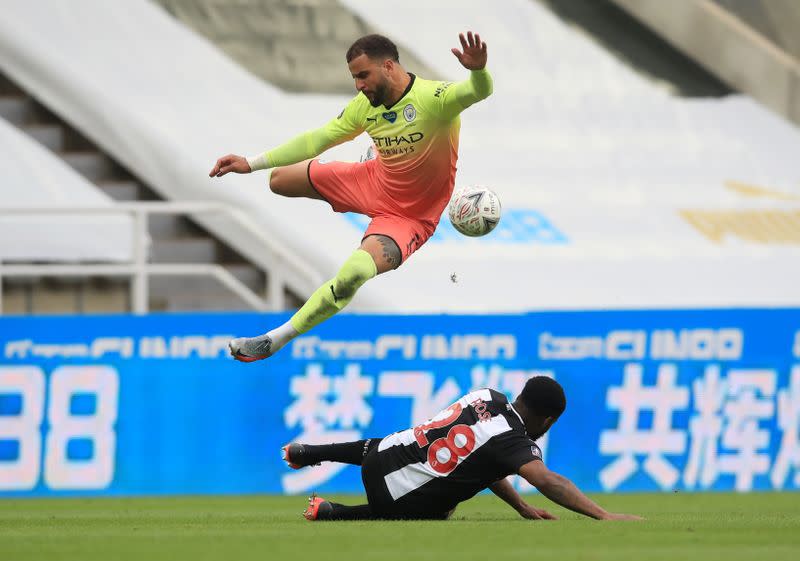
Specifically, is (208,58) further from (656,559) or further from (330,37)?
(656,559)

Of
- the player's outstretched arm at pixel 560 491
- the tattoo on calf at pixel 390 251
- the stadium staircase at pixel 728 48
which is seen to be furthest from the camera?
the stadium staircase at pixel 728 48

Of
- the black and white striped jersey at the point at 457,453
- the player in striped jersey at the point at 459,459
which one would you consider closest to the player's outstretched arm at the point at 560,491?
the player in striped jersey at the point at 459,459

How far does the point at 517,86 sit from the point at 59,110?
541 centimetres

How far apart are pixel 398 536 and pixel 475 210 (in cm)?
239

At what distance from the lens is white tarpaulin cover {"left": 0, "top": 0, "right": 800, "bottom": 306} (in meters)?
15.5

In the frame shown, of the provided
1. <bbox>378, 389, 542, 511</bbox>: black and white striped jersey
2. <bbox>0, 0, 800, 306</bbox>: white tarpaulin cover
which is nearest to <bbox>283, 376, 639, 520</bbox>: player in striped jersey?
<bbox>378, 389, 542, 511</bbox>: black and white striped jersey

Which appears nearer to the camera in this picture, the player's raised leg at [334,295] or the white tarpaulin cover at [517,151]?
the player's raised leg at [334,295]

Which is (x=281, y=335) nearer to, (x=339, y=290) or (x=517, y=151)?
(x=339, y=290)

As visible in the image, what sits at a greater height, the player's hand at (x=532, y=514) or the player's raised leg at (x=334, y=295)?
the player's raised leg at (x=334, y=295)

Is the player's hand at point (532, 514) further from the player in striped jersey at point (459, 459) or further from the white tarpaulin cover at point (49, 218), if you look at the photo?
the white tarpaulin cover at point (49, 218)

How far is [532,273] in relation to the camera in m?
15.9

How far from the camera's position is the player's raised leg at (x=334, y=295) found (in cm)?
839

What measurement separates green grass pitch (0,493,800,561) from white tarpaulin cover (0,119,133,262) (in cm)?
478

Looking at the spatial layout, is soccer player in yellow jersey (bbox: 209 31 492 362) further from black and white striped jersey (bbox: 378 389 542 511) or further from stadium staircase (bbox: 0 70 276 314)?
stadium staircase (bbox: 0 70 276 314)
